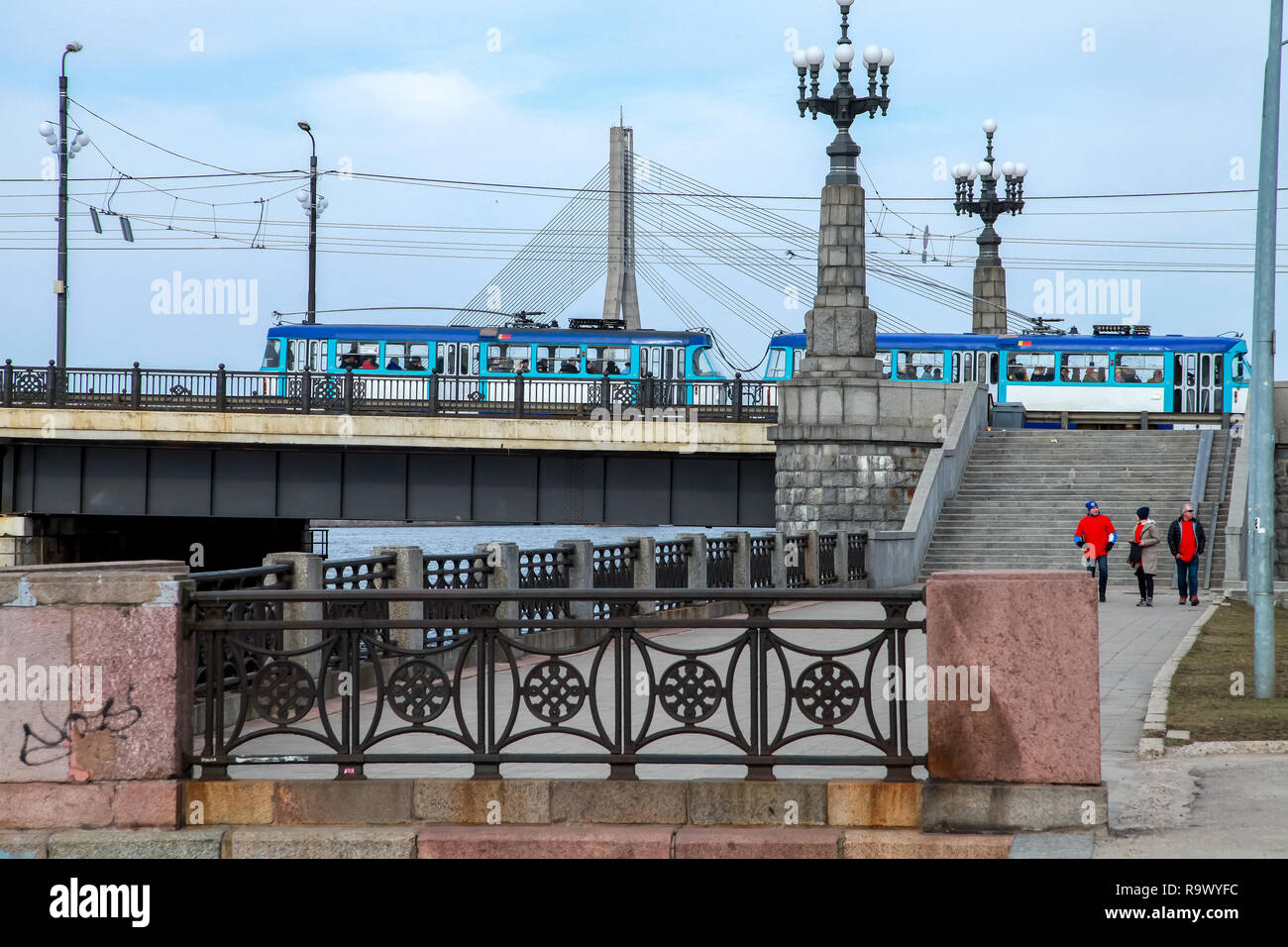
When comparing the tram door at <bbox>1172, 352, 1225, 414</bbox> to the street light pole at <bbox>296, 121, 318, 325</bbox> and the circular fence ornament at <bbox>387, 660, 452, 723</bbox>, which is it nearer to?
the street light pole at <bbox>296, 121, 318, 325</bbox>

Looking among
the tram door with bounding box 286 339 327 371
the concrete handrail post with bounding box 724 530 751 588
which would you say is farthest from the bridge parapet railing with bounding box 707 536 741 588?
the tram door with bounding box 286 339 327 371

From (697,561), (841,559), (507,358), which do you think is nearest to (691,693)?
(697,561)

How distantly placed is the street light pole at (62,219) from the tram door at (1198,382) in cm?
2764

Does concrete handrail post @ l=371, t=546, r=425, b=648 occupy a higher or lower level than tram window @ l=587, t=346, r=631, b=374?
lower

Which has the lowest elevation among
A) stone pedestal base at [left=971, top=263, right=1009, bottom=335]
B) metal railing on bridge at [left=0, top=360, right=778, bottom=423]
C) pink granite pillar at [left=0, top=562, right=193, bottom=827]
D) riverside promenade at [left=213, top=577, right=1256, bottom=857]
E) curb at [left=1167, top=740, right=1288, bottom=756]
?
riverside promenade at [left=213, top=577, right=1256, bottom=857]

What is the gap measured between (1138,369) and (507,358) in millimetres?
16882

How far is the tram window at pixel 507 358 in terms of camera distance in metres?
38.0

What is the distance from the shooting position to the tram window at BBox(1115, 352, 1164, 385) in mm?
38375

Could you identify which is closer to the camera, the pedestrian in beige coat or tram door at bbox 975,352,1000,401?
the pedestrian in beige coat

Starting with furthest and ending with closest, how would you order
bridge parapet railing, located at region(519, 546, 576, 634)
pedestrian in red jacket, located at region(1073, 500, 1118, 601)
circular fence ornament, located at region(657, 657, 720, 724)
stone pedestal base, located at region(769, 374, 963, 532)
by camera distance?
stone pedestal base, located at region(769, 374, 963, 532), pedestrian in red jacket, located at region(1073, 500, 1118, 601), bridge parapet railing, located at region(519, 546, 576, 634), circular fence ornament, located at region(657, 657, 720, 724)

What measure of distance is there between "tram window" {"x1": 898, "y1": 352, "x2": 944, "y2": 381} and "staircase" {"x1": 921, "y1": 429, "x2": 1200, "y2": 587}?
21.3 ft

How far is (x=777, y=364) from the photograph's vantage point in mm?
40844

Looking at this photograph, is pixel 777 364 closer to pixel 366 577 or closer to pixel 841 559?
pixel 841 559

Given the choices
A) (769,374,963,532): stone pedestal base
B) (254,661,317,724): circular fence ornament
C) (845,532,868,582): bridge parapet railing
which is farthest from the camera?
(769,374,963,532): stone pedestal base
